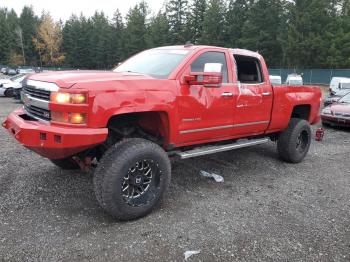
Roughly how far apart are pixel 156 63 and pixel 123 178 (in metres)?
1.85

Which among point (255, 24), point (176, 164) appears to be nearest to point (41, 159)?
point (176, 164)

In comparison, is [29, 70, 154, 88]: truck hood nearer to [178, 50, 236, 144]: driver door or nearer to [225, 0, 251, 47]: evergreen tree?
[178, 50, 236, 144]: driver door

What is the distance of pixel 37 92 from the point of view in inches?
153

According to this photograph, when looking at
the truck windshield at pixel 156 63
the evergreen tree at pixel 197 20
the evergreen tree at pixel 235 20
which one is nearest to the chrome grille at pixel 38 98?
the truck windshield at pixel 156 63

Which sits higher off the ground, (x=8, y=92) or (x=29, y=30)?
(x=29, y=30)

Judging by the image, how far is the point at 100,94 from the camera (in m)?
3.55

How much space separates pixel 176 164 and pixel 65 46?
74734 millimetres

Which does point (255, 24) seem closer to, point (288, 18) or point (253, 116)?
point (288, 18)

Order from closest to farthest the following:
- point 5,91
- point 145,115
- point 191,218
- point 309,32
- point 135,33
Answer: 1. point 191,218
2. point 145,115
3. point 5,91
4. point 309,32
5. point 135,33

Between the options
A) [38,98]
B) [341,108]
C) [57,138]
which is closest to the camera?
[57,138]

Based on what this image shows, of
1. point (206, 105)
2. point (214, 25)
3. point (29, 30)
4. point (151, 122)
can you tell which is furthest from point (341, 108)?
point (29, 30)

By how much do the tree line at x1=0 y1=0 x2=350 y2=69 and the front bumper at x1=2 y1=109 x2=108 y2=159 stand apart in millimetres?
44574

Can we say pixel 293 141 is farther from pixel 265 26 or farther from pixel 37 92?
pixel 265 26

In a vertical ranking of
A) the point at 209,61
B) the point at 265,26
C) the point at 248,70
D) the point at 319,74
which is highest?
the point at 265,26
